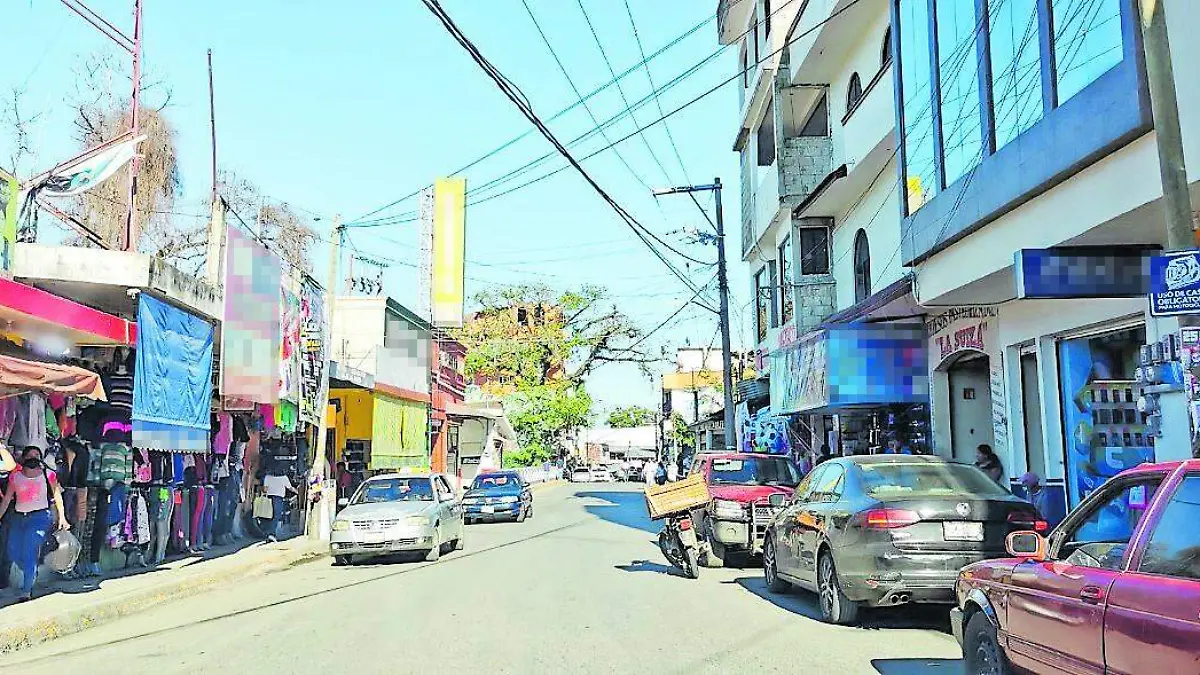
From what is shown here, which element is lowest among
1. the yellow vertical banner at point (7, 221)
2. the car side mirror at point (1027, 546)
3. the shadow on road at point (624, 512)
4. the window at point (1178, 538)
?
the shadow on road at point (624, 512)

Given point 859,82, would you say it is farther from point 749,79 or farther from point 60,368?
point 60,368

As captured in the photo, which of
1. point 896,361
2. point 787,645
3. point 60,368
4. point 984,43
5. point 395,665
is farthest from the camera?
point 896,361

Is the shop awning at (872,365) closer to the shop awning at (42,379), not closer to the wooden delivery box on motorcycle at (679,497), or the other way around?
the wooden delivery box on motorcycle at (679,497)

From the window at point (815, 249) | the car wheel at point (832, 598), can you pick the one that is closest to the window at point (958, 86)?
the car wheel at point (832, 598)

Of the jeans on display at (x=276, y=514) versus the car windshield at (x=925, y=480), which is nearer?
the car windshield at (x=925, y=480)

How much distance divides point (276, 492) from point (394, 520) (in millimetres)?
6216

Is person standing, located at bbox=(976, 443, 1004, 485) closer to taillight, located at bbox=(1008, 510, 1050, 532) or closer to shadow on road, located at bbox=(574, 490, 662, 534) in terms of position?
taillight, located at bbox=(1008, 510, 1050, 532)

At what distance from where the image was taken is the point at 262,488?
72.0ft

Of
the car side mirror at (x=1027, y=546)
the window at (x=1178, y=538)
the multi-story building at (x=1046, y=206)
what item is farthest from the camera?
the multi-story building at (x=1046, y=206)

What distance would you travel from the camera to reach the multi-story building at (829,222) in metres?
19.2

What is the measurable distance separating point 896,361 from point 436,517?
8.76m

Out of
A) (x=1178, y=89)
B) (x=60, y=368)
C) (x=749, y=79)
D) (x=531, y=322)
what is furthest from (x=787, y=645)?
(x=531, y=322)

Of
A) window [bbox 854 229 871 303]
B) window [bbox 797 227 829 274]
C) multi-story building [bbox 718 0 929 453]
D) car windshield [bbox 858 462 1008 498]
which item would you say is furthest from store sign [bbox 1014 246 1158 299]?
window [bbox 797 227 829 274]

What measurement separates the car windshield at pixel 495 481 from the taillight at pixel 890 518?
20699 mm
